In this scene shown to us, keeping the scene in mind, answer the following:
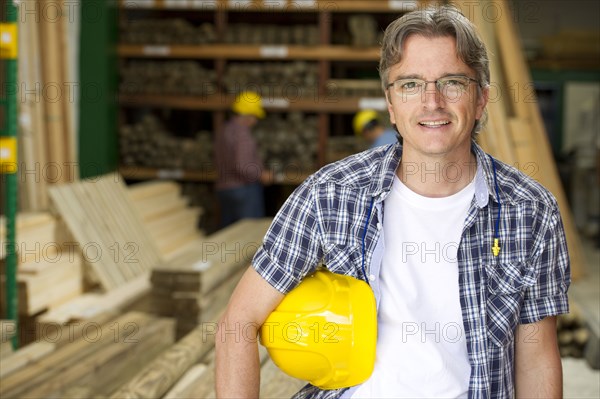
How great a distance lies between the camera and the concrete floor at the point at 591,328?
4.06m

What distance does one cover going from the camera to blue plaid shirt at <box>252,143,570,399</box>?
6.40 feet

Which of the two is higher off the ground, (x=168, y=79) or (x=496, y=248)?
(x=168, y=79)

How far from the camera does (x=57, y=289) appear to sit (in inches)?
215

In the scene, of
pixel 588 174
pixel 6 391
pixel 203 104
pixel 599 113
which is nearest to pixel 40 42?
pixel 203 104

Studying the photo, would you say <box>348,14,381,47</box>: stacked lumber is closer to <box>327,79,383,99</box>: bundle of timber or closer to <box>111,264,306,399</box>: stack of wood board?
<box>327,79,383,99</box>: bundle of timber

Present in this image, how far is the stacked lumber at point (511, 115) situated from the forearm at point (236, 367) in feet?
14.0

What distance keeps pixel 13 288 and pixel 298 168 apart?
4266mm

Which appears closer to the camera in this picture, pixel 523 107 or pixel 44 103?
pixel 523 107

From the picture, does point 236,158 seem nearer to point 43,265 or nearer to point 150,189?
point 150,189

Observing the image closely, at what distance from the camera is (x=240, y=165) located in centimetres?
765

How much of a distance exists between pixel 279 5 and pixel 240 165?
5.82ft

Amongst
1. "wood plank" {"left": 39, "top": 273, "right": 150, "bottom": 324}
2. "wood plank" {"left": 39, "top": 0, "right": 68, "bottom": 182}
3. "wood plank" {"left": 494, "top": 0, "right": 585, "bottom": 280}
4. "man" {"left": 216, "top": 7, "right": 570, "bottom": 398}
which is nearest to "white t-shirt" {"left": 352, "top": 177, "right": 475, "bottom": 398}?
"man" {"left": 216, "top": 7, "right": 570, "bottom": 398}

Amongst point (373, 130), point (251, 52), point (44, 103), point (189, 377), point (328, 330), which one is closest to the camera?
point (328, 330)

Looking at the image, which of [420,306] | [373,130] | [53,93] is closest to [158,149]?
[53,93]
